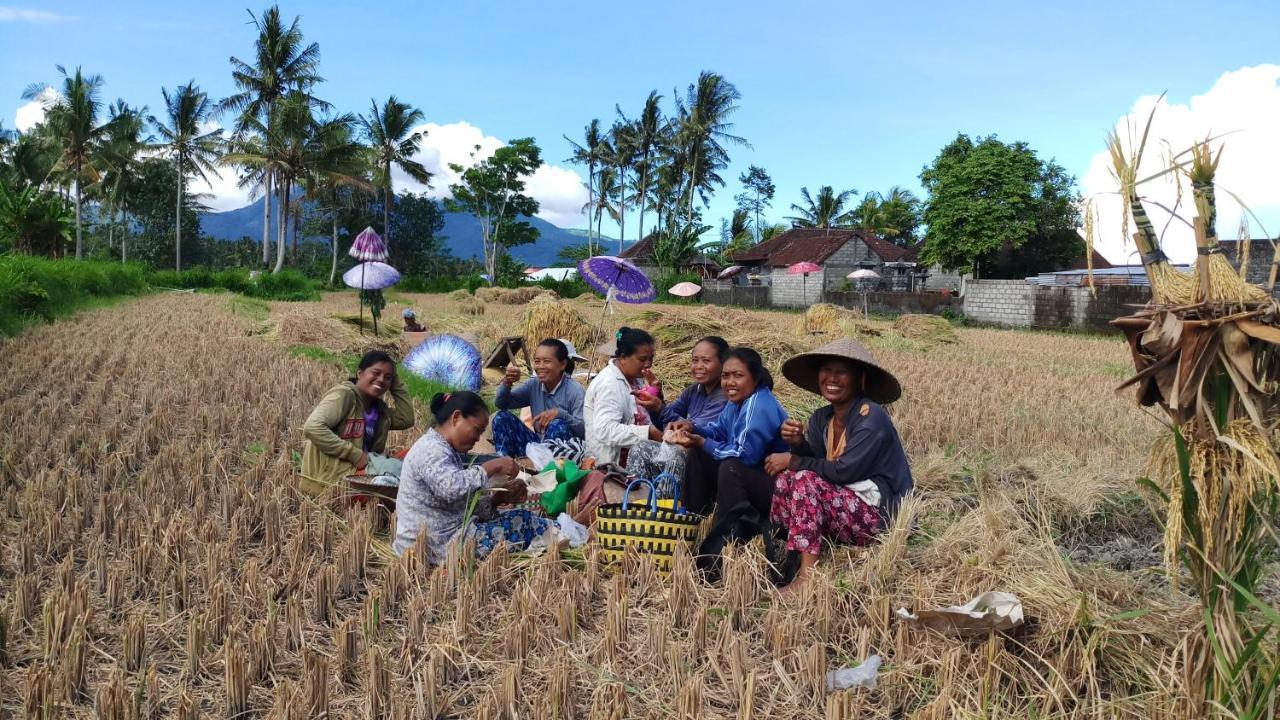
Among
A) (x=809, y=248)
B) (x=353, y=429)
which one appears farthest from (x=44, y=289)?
(x=809, y=248)

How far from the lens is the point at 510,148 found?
44000mm

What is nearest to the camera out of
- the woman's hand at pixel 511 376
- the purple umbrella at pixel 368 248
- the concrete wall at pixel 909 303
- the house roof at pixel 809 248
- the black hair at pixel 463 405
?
the black hair at pixel 463 405

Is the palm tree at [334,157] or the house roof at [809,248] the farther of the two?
the house roof at [809,248]

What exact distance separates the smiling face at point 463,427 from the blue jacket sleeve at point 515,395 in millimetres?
1906

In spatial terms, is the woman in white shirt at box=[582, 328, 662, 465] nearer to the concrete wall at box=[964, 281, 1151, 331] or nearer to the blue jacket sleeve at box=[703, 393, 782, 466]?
the blue jacket sleeve at box=[703, 393, 782, 466]

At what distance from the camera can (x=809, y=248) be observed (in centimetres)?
3794

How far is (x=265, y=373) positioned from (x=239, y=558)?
5.05 meters

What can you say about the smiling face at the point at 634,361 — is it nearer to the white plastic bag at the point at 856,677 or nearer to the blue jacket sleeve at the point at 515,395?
the blue jacket sleeve at the point at 515,395

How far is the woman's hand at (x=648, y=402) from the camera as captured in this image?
493 centimetres

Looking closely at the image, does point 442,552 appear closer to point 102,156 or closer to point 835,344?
point 835,344

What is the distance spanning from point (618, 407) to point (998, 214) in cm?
2618

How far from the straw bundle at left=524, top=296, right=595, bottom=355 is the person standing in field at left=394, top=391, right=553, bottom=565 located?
7.09m

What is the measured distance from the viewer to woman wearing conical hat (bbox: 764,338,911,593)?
341cm

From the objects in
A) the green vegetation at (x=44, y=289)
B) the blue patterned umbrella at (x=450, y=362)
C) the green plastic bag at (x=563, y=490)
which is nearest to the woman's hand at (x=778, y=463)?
the green plastic bag at (x=563, y=490)
